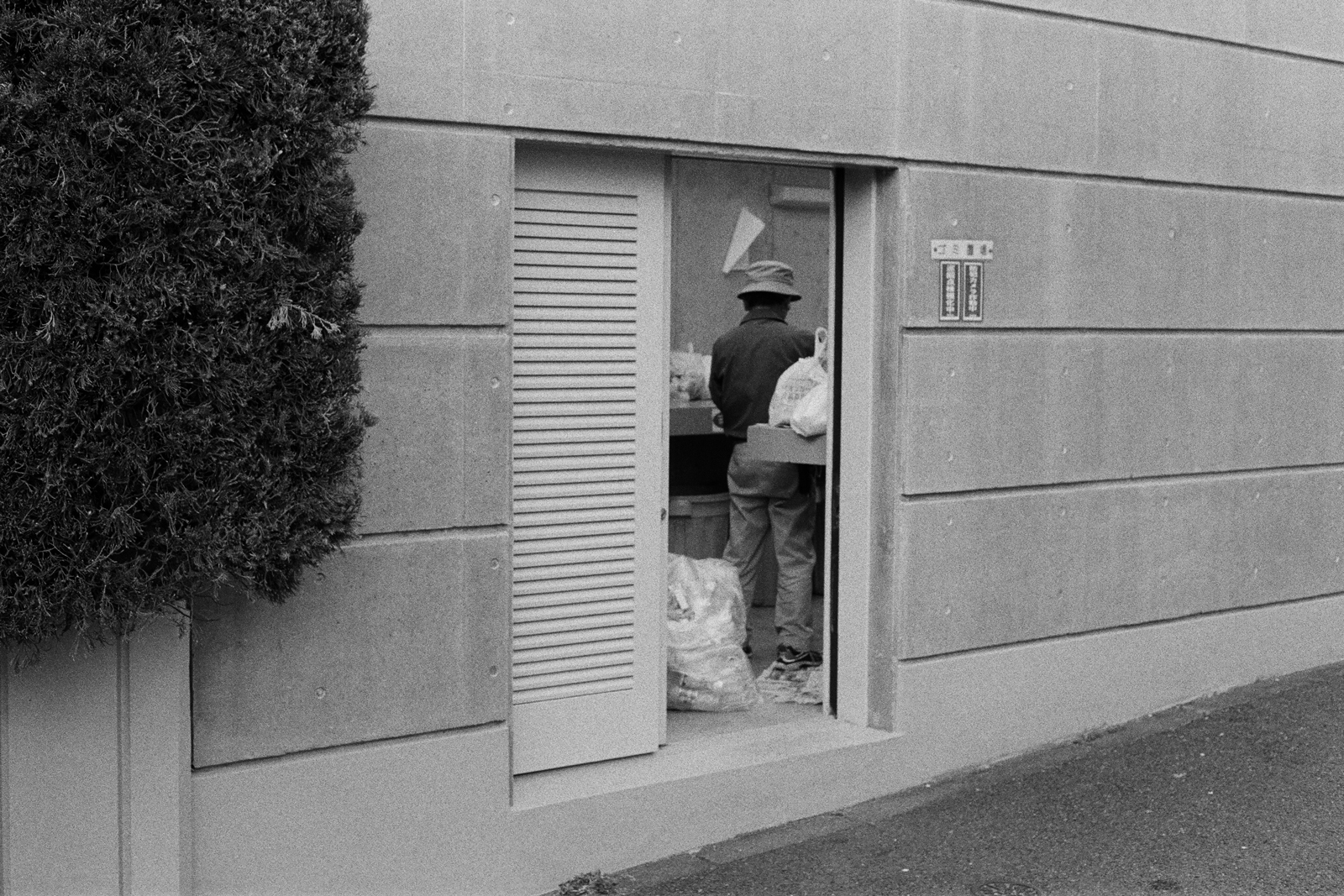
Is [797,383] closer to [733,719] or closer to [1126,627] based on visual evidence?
[733,719]

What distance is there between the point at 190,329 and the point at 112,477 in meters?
0.41

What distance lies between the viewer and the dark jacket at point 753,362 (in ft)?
25.5

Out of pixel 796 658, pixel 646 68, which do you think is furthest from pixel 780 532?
pixel 646 68

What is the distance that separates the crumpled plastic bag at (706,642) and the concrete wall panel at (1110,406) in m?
1.07

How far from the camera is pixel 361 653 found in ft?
15.7

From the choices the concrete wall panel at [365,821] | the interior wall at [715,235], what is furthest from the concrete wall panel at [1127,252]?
the interior wall at [715,235]

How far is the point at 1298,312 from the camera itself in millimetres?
7562

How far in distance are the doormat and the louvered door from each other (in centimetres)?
116

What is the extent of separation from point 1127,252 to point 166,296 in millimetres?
4368

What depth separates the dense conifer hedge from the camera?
12.1ft

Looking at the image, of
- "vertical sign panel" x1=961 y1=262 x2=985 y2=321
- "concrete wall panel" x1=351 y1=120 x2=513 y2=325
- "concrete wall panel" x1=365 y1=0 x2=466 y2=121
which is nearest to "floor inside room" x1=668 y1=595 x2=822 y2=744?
"vertical sign panel" x1=961 y1=262 x2=985 y2=321

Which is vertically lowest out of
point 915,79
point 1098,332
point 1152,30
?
point 1098,332

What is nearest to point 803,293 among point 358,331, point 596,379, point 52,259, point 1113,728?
point 1113,728

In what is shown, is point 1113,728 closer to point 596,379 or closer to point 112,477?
point 596,379
